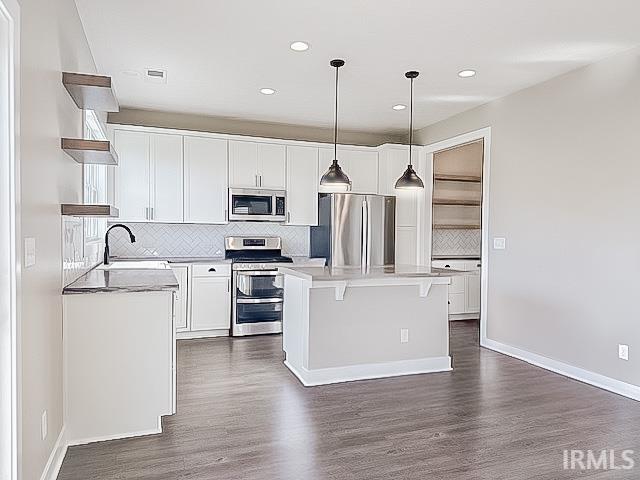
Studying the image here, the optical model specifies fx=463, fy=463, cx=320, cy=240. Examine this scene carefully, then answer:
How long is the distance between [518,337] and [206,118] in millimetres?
4472

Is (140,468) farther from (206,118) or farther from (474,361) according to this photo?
(206,118)

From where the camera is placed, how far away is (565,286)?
4129 millimetres

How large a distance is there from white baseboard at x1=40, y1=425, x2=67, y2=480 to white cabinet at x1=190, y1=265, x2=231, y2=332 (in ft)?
9.05

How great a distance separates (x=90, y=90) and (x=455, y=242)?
527 centimetres

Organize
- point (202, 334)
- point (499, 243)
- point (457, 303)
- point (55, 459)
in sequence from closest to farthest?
point (55, 459)
point (499, 243)
point (202, 334)
point (457, 303)

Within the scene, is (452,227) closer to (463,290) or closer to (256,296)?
(463,290)

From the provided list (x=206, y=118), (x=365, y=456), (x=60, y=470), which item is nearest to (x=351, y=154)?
(x=206, y=118)

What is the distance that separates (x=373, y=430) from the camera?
288 centimetres

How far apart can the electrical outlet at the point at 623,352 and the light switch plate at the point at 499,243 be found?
4.87 feet

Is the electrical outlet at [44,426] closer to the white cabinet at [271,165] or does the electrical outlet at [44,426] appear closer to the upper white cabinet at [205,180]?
the upper white cabinet at [205,180]

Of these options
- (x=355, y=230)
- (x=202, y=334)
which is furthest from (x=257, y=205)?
(x=202, y=334)

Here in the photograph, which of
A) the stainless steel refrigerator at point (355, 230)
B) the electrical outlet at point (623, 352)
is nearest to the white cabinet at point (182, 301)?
the stainless steel refrigerator at point (355, 230)

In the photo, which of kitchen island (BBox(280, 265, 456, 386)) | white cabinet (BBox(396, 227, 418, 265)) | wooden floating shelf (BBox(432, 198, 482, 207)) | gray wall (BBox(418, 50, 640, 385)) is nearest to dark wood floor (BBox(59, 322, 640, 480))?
kitchen island (BBox(280, 265, 456, 386))

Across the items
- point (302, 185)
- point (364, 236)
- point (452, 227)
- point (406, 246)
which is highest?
point (302, 185)
